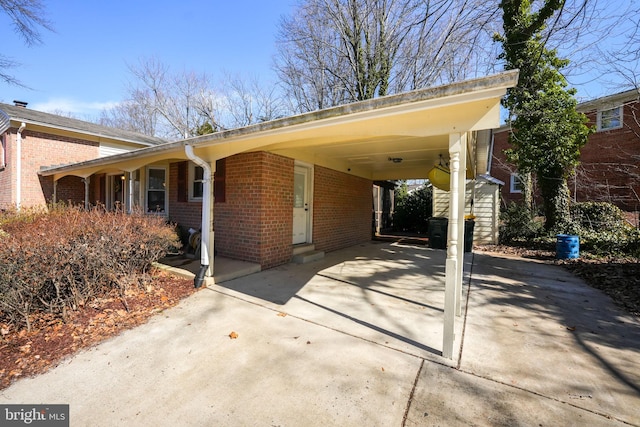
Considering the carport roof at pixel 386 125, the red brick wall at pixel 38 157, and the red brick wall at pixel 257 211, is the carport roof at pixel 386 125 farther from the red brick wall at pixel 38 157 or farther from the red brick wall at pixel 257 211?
the red brick wall at pixel 38 157

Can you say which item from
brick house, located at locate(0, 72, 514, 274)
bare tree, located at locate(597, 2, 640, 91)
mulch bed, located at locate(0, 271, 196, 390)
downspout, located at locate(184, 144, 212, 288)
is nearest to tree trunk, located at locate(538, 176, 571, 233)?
bare tree, located at locate(597, 2, 640, 91)

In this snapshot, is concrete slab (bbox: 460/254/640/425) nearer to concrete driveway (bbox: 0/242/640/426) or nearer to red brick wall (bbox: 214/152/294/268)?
concrete driveway (bbox: 0/242/640/426)

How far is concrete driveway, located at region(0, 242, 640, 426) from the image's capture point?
2.08 meters

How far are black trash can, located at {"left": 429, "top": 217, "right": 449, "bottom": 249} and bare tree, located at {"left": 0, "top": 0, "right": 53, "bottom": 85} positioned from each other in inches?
582

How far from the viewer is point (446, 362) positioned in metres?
2.71

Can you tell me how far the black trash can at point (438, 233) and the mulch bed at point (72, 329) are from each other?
25.6 feet

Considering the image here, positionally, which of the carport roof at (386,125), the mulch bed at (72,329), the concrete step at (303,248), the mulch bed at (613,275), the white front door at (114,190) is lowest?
the mulch bed at (72,329)

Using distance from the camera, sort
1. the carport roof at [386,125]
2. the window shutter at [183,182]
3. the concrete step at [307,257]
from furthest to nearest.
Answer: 1. the window shutter at [183,182]
2. the concrete step at [307,257]
3. the carport roof at [386,125]

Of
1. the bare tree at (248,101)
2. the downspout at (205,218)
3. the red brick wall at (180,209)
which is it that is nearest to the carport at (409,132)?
the downspout at (205,218)

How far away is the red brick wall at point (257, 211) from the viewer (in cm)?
588

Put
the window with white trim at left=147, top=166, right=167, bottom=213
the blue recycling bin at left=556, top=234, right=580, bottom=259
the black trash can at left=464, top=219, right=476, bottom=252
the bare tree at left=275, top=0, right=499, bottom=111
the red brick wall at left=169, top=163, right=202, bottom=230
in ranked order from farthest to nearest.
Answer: the bare tree at left=275, top=0, right=499, bottom=111, the black trash can at left=464, top=219, right=476, bottom=252, the window with white trim at left=147, top=166, right=167, bottom=213, the blue recycling bin at left=556, top=234, right=580, bottom=259, the red brick wall at left=169, top=163, right=202, bottom=230

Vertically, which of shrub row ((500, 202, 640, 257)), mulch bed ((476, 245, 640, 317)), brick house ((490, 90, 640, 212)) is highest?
brick house ((490, 90, 640, 212))

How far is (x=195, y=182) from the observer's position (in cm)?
738

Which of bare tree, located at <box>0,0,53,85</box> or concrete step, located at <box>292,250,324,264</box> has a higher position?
bare tree, located at <box>0,0,53,85</box>
